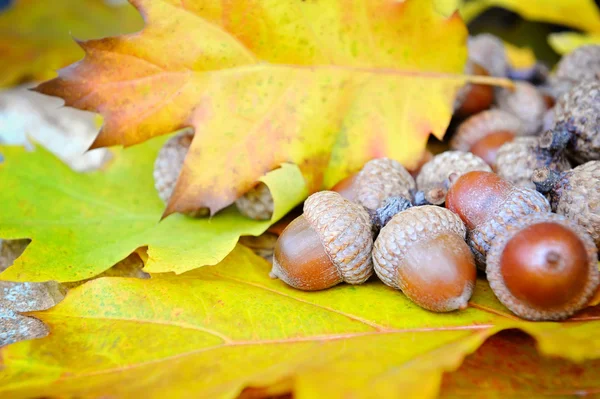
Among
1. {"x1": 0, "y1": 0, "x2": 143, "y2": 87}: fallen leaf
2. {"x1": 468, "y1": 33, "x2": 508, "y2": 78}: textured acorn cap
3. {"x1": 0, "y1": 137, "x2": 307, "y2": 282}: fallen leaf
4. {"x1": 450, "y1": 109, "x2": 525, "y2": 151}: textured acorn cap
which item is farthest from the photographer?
{"x1": 0, "y1": 0, "x2": 143, "y2": 87}: fallen leaf

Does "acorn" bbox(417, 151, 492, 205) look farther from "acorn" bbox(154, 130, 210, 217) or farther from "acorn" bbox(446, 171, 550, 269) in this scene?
"acorn" bbox(154, 130, 210, 217)

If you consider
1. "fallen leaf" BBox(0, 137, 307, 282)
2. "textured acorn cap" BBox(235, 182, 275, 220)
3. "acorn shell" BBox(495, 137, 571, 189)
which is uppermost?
"acorn shell" BBox(495, 137, 571, 189)

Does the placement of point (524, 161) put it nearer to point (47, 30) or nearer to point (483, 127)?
point (483, 127)

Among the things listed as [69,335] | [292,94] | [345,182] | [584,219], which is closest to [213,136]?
[292,94]

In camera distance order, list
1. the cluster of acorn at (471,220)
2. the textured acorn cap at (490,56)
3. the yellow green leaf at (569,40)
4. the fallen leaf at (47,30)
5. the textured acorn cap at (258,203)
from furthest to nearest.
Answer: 1. the fallen leaf at (47,30)
2. the yellow green leaf at (569,40)
3. the textured acorn cap at (490,56)
4. the textured acorn cap at (258,203)
5. the cluster of acorn at (471,220)

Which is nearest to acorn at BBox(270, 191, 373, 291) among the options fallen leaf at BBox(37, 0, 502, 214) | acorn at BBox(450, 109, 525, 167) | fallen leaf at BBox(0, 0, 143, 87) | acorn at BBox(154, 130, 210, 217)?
fallen leaf at BBox(37, 0, 502, 214)

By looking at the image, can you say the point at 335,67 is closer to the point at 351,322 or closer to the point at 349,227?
the point at 349,227

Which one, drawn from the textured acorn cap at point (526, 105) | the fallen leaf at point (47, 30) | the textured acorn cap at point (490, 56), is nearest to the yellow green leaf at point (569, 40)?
the textured acorn cap at point (490, 56)

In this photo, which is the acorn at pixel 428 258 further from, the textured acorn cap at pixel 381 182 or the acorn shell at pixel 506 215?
the textured acorn cap at pixel 381 182
